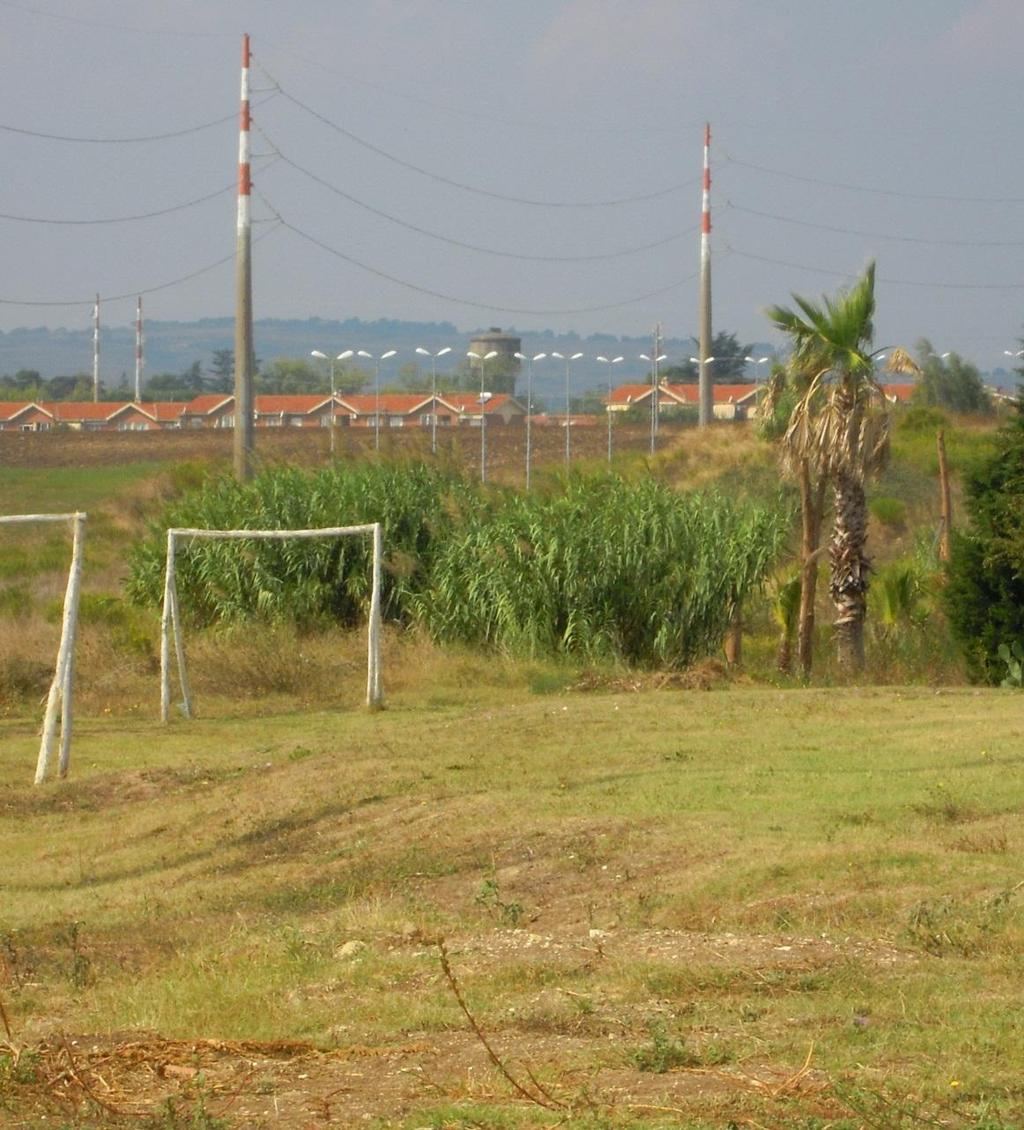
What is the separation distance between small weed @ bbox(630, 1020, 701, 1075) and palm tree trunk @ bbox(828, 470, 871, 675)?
630 inches

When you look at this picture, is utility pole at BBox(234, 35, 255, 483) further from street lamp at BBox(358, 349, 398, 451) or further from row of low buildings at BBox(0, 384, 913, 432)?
row of low buildings at BBox(0, 384, 913, 432)

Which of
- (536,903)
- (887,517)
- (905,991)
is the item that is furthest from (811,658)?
(887,517)

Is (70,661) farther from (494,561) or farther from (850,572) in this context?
(850,572)

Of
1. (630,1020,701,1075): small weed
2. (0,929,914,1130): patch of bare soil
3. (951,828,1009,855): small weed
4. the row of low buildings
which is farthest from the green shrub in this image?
(630,1020,701,1075): small weed

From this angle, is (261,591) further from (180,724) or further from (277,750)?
(277,750)

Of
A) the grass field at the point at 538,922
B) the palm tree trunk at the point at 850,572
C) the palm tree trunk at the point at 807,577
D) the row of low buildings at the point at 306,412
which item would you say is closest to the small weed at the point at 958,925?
the grass field at the point at 538,922

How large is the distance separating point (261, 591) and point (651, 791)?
12.3 meters

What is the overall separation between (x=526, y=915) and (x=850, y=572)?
13.5m

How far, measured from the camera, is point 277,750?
49.6 ft

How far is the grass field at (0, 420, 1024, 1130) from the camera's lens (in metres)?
5.66

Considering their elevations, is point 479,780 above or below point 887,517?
below

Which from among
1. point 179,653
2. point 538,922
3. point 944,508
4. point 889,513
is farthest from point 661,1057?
point 889,513

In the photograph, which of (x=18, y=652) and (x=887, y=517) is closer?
(x=18, y=652)

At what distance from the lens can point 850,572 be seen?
71.1 ft
